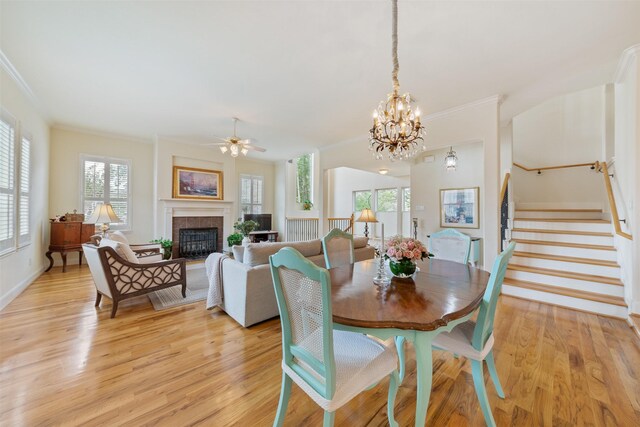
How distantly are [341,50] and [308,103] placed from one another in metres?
1.37

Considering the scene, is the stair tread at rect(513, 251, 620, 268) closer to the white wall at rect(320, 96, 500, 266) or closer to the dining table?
the white wall at rect(320, 96, 500, 266)

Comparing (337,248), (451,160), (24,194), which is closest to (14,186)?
(24,194)

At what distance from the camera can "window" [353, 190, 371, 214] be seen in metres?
8.48

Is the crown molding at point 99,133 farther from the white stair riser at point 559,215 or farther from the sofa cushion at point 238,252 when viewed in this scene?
the white stair riser at point 559,215

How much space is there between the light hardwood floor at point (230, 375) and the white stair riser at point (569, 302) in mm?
178

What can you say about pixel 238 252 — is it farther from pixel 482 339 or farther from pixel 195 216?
pixel 195 216

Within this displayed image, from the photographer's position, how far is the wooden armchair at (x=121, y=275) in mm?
2781

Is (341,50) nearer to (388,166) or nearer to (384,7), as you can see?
(384,7)

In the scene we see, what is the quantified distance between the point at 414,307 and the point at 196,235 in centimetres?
627

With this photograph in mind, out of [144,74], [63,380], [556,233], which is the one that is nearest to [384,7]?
[144,74]

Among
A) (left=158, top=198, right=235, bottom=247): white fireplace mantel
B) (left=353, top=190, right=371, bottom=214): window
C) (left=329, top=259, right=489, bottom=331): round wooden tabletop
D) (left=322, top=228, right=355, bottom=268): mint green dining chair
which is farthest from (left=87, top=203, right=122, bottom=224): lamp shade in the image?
(left=353, top=190, right=371, bottom=214): window

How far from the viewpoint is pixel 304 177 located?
27.1ft

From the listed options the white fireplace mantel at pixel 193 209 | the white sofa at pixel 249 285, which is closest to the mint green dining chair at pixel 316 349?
the white sofa at pixel 249 285

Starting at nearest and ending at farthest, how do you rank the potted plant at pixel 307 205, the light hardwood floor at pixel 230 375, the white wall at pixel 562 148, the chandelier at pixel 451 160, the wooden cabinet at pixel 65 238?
the light hardwood floor at pixel 230 375, the wooden cabinet at pixel 65 238, the white wall at pixel 562 148, the chandelier at pixel 451 160, the potted plant at pixel 307 205
